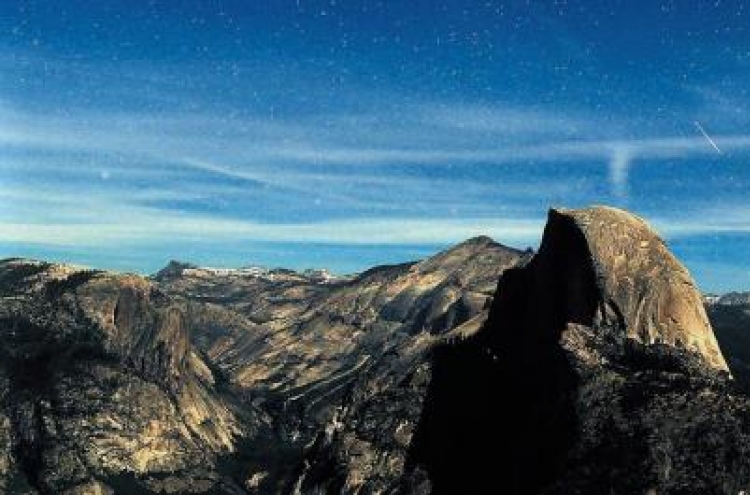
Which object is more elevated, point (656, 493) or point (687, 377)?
point (687, 377)

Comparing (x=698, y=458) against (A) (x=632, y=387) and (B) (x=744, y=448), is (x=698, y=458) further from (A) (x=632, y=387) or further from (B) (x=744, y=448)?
(A) (x=632, y=387)

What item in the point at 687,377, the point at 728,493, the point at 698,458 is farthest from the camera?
the point at 687,377

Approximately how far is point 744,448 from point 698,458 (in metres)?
7.29

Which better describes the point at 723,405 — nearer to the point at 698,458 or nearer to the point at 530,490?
the point at 698,458

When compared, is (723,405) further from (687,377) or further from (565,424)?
(565,424)

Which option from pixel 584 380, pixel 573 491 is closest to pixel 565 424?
pixel 584 380

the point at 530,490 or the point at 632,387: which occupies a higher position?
the point at 632,387

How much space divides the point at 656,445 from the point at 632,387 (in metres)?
19.1

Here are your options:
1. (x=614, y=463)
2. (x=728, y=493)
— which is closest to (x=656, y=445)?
(x=614, y=463)

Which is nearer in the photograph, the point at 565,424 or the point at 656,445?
the point at 656,445

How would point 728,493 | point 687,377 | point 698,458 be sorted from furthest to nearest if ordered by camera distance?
point 687,377 < point 698,458 < point 728,493

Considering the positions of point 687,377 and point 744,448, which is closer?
point 744,448

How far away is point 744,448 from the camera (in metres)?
166

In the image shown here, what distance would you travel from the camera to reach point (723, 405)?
179375mm
